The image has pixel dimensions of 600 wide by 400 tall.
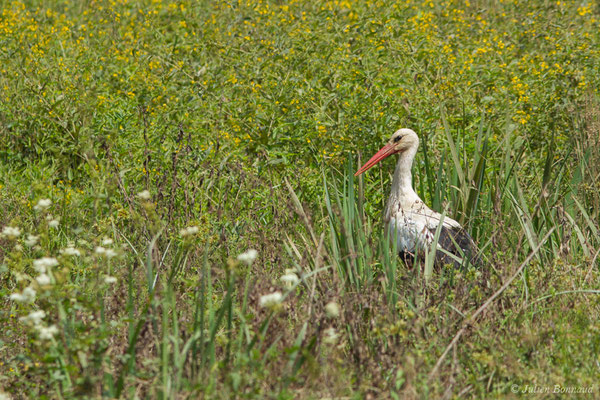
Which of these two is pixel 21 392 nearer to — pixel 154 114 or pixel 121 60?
pixel 154 114

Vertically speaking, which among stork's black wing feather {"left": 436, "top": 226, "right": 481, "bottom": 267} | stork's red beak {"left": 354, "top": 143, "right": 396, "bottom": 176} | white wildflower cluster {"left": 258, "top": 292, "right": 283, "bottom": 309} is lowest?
stork's black wing feather {"left": 436, "top": 226, "right": 481, "bottom": 267}

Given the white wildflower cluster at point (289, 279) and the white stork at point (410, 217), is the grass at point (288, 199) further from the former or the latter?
the white stork at point (410, 217)

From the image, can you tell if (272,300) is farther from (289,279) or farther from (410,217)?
(410,217)

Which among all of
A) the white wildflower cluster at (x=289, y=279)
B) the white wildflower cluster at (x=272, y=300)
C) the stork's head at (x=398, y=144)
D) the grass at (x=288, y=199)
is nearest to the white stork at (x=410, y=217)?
the stork's head at (x=398, y=144)

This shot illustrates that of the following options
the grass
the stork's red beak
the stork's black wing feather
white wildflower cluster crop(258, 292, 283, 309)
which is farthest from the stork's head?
white wildflower cluster crop(258, 292, 283, 309)

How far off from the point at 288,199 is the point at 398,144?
1.01m

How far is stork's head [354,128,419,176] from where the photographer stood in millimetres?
4812

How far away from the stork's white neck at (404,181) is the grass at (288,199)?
11cm

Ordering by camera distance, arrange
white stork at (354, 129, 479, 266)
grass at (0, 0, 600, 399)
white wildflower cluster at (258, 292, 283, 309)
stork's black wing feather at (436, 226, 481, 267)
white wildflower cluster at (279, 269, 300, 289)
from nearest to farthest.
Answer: white wildflower cluster at (258, 292, 283, 309) < white wildflower cluster at (279, 269, 300, 289) < grass at (0, 0, 600, 399) < stork's black wing feather at (436, 226, 481, 267) < white stork at (354, 129, 479, 266)

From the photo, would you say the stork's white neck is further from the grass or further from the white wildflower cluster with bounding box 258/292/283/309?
the white wildflower cluster with bounding box 258/292/283/309

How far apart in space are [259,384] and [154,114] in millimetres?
3219

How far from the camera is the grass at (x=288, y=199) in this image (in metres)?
2.71

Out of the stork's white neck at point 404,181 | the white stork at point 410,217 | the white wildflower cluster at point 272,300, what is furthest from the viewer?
the stork's white neck at point 404,181

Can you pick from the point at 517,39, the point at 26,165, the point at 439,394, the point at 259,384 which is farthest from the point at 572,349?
the point at 517,39
